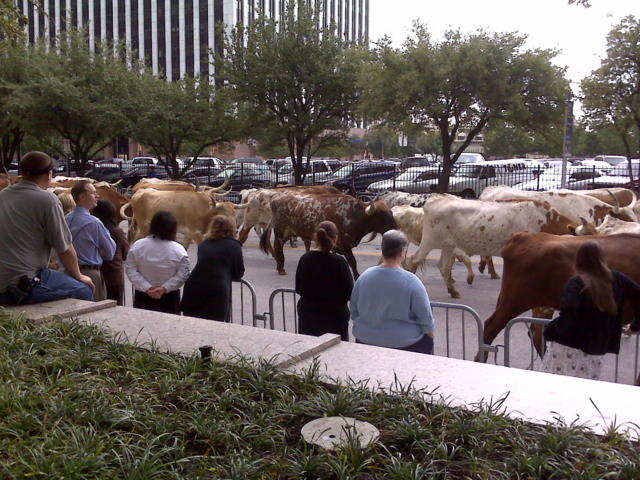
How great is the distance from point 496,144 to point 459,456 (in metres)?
64.8

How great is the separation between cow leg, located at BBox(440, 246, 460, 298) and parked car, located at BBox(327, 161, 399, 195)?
16845mm

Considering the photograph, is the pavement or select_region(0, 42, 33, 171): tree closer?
the pavement

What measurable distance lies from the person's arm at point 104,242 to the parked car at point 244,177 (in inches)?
876

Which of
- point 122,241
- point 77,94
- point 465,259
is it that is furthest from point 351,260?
point 77,94

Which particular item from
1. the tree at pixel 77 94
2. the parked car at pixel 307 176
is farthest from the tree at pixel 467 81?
the tree at pixel 77 94

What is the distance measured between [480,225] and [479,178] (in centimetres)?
1567

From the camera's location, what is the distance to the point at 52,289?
242 inches

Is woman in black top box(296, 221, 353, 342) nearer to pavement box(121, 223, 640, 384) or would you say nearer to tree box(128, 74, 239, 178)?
pavement box(121, 223, 640, 384)

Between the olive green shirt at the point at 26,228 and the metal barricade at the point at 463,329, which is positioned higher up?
the olive green shirt at the point at 26,228

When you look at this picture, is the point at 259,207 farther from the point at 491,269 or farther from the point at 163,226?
the point at 163,226

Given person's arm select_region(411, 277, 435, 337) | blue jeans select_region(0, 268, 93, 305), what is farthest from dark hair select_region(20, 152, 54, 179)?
person's arm select_region(411, 277, 435, 337)

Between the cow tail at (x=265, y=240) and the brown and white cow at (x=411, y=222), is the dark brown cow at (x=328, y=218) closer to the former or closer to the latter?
the cow tail at (x=265, y=240)

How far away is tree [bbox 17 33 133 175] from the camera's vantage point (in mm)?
26500

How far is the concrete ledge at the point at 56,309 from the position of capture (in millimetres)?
5695
